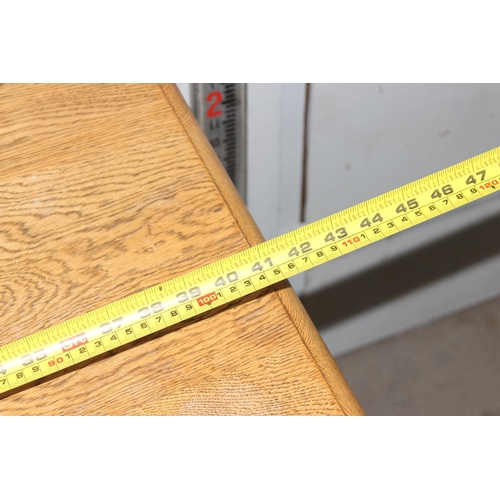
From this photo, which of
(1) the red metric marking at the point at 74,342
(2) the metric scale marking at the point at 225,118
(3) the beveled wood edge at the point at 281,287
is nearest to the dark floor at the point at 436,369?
(2) the metric scale marking at the point at 225,118

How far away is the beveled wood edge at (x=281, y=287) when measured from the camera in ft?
1.91

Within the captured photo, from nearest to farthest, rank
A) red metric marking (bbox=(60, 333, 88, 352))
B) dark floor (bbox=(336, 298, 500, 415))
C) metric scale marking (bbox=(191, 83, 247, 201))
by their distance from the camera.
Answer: red metric marking (bbox=(60, 333, 88, 352))
metric scale marking (bbox=(191, 83, 247, 201))
dark floor (bbox=(336, 298, 500, 415))

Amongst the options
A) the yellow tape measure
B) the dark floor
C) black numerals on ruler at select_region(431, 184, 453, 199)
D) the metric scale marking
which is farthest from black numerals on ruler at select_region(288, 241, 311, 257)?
the dark floor

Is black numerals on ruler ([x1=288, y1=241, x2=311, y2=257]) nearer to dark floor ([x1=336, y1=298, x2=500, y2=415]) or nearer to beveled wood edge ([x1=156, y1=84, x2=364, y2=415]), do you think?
beveled wood edge ([x1=156, y1=84, x2=364, y2=415])

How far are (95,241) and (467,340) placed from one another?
165 centimetres

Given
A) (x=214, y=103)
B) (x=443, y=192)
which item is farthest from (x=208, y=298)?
(x=214, y=103)

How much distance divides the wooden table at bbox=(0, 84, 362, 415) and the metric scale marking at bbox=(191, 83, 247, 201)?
0.36 m

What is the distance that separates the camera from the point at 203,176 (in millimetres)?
692

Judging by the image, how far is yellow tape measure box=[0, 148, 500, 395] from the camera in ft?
1.89

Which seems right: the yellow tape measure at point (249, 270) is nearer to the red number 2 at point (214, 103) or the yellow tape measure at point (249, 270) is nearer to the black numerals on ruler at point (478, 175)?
the black numerals on ruler at point (478, 175)

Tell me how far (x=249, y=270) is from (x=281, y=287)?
5 centimetres

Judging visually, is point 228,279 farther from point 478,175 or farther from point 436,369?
point 436,369

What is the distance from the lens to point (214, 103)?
114 centimetres

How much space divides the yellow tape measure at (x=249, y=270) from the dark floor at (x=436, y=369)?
Answer: 1.45 m
